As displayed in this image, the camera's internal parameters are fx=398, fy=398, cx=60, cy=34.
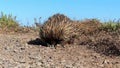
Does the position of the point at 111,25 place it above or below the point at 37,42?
above

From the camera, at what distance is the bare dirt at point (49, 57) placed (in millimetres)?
8688

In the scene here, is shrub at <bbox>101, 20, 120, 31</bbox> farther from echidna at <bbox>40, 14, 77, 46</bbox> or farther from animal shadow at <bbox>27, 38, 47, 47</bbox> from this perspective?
animal shadow at <bbox>27, 38, 47, 47</bbox>

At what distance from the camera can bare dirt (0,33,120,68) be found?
342 inches

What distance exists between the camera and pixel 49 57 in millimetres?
9469

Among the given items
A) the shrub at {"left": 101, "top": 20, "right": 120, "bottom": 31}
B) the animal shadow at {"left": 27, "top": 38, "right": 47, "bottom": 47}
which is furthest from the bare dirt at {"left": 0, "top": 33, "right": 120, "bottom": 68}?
the shrub at {"left": 101, "top": 20, "right": 120, "bottom": 31}

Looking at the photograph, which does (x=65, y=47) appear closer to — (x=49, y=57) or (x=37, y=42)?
(x=37, y=42)

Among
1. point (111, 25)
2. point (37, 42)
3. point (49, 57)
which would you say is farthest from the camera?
point (111, 25)

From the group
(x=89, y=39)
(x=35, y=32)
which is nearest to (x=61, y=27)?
(x=89, y=39)

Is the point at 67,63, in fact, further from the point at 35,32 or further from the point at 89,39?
the point at 35,32

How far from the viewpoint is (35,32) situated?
1420 cm

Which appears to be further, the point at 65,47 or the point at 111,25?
the point at 111,25

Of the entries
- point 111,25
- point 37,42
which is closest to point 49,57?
point 37,42

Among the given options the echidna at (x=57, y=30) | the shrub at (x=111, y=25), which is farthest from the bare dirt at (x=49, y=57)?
the shrub at (x=111, y=25)

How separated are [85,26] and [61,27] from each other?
2249 mm
